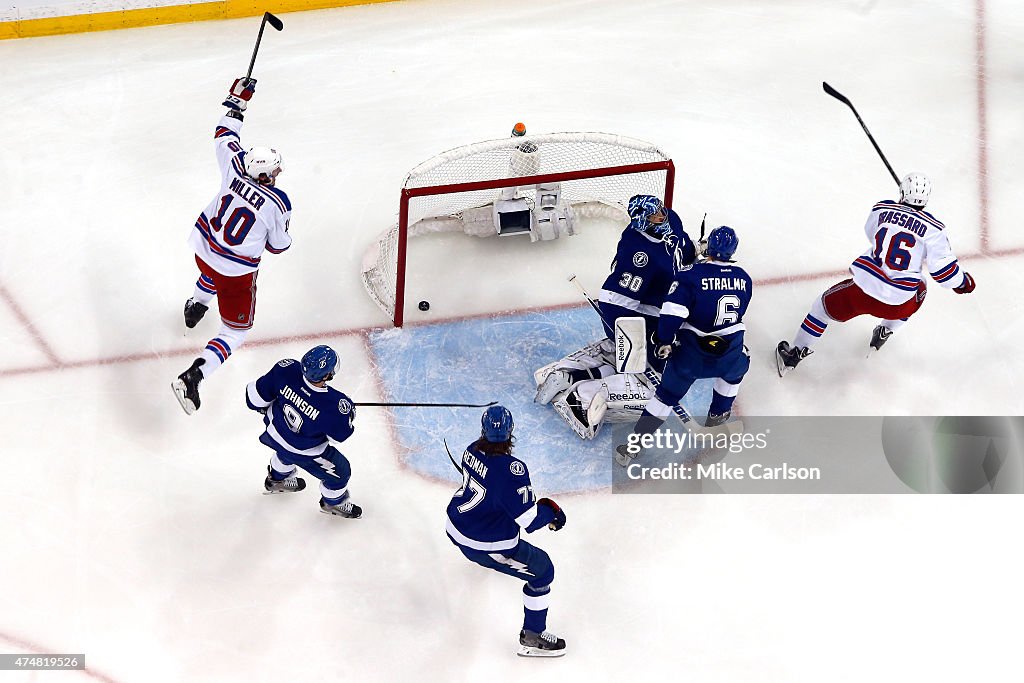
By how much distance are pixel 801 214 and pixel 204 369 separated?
119 inches

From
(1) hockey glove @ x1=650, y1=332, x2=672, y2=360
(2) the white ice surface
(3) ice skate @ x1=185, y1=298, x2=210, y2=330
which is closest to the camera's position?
(2) the white ice surface

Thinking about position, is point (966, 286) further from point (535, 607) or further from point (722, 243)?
point (535, 607)

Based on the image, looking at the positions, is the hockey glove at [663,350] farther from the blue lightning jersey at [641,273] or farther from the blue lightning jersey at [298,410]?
the blue lightning jersey at [298,410]

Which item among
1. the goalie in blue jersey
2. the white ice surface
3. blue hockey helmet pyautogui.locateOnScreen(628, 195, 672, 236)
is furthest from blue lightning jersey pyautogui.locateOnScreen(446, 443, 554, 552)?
blue hockey helmet pyautogui.locateOnScreen(628, 195, 672, 236)

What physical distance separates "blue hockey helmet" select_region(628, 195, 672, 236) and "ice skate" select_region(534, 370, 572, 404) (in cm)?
68

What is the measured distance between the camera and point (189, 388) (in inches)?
168

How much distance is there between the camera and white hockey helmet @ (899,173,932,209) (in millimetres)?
4445

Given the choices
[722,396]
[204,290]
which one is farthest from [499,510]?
[204,290]

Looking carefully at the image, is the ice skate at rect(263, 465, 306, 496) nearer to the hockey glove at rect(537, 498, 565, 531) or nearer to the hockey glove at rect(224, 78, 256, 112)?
the hockey glove at rect(537, 498, 565, 531)

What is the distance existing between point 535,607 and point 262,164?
2.01 meters

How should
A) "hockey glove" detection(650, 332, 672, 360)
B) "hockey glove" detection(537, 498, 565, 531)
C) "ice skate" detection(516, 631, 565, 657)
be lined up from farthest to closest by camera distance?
"hockey glove" detection(650, 332, 672, 360) → "ice skate" detection(516, 631, 565, 657) → "hockey glove" detection(537, 498, 565, 531)

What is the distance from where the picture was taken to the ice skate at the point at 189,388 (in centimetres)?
420

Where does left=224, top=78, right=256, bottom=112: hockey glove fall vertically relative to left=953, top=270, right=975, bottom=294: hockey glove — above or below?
above

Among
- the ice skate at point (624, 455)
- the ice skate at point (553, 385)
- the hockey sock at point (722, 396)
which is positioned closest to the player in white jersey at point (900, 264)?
the hockey sock at point (722, 396)
